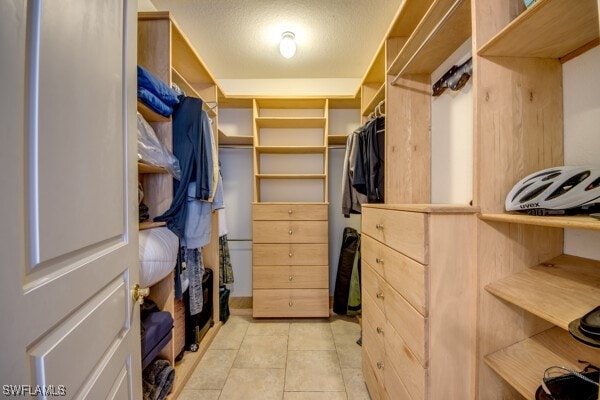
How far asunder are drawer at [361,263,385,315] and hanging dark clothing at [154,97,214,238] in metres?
1.11

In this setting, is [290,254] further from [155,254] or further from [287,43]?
[287,43]

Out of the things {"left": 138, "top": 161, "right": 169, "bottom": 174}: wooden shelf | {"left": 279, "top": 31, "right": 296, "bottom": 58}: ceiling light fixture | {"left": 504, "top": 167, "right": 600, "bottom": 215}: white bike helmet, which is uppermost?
{"left": 279, "top": 31, "right": 296, "bottom": 58}: ceiling light fixture

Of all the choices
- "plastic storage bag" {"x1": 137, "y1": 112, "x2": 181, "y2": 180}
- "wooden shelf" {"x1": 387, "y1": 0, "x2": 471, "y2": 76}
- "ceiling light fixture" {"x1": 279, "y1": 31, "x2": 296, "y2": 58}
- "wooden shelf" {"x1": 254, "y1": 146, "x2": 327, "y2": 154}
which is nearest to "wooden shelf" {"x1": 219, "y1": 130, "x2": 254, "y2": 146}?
"wooden shelf" {"x1": 254, "y1": 146, "x2": 327, "y2": 154}

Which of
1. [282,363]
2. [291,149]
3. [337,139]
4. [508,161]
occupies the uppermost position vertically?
[337,139]

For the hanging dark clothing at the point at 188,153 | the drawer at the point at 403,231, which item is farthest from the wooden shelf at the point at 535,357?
the hanging dark clothing at the point at 188,153

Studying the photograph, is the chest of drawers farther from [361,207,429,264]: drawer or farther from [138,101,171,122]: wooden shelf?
[138,101,171,122]: wooden shelf

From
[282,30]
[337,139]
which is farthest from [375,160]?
[282,30]

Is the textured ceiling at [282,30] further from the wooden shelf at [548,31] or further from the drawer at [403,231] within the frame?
the drawer at [403,231]

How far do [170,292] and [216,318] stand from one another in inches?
40.4

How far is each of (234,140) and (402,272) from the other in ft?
7.18

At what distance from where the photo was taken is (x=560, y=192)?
0.66 m

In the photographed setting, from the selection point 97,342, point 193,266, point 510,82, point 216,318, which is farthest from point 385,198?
point 216,318

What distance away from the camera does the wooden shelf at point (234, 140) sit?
2484 millimetres

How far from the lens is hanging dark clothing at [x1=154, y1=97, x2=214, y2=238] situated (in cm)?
154
